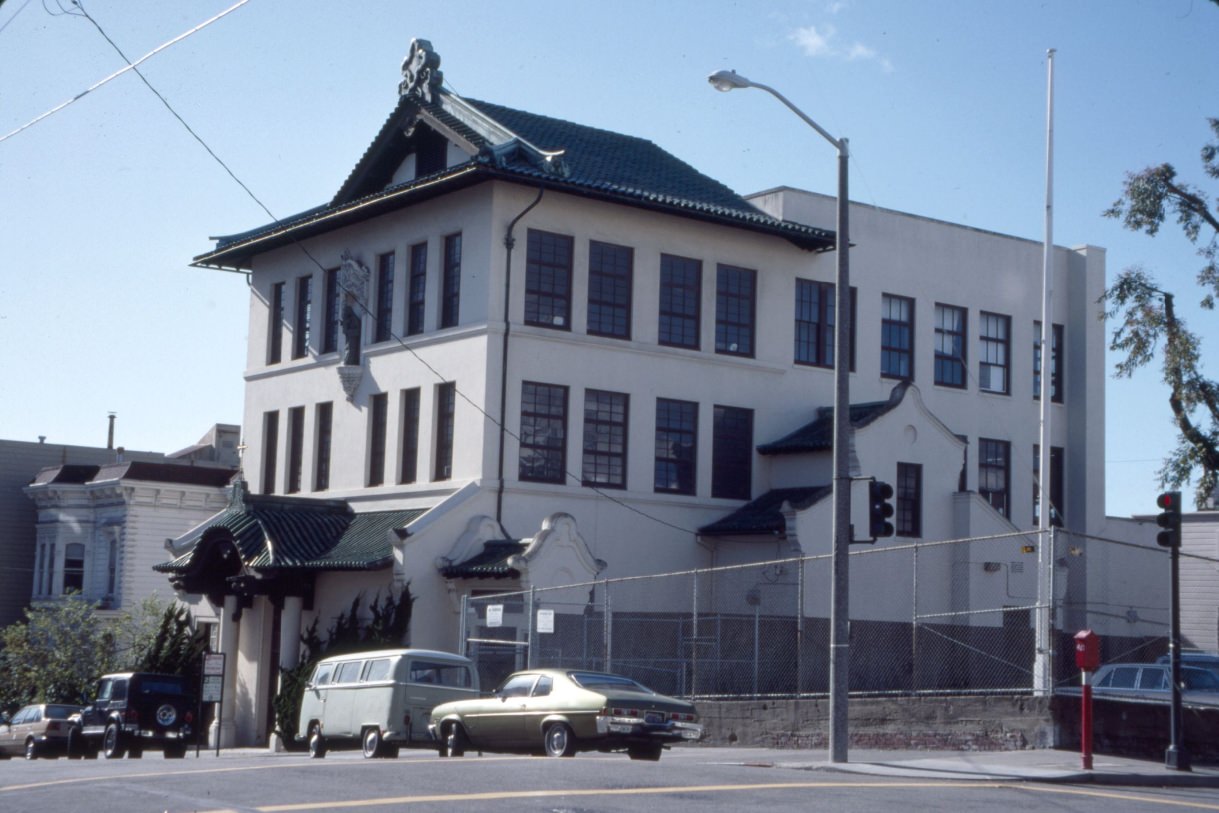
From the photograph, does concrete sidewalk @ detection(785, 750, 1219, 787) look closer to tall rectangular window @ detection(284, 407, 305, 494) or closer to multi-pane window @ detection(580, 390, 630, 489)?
multi-pane window @ detection(580, 390, 630, 489)

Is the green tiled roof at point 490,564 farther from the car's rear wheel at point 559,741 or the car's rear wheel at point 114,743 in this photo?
the car's rear wheel at point 559,741

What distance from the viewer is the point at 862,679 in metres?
33.9

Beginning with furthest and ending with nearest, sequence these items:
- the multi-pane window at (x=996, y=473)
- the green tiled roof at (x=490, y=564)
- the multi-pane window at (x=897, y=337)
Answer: the multi-pane window at (x=996, y=473) → the multi-pane window at (x=897, y=337) → the green tiled roof at (x=490, y=564)

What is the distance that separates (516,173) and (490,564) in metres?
8.16

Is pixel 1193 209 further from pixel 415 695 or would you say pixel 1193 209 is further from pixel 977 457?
pixel 415 695

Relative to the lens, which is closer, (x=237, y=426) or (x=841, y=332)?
(x=841, y=332)

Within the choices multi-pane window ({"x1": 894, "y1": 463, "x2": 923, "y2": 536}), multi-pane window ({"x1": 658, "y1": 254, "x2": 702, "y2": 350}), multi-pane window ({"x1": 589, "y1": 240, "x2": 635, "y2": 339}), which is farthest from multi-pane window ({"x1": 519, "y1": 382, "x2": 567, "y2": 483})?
multi-pane window ({"x1": 894, "y1": 463, "x2": 923, "y2": 536})

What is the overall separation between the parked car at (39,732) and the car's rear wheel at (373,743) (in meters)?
14.9

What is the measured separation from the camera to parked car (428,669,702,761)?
21047 millimetres

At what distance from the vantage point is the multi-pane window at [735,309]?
3694 cm

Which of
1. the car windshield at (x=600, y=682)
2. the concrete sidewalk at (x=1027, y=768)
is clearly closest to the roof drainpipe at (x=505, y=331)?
the car windshield at (x=600, y=682)

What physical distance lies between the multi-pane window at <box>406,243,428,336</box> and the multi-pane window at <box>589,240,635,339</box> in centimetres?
399

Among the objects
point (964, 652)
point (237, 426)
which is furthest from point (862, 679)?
point (237, 426)

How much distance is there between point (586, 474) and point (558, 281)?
427 centimetres
